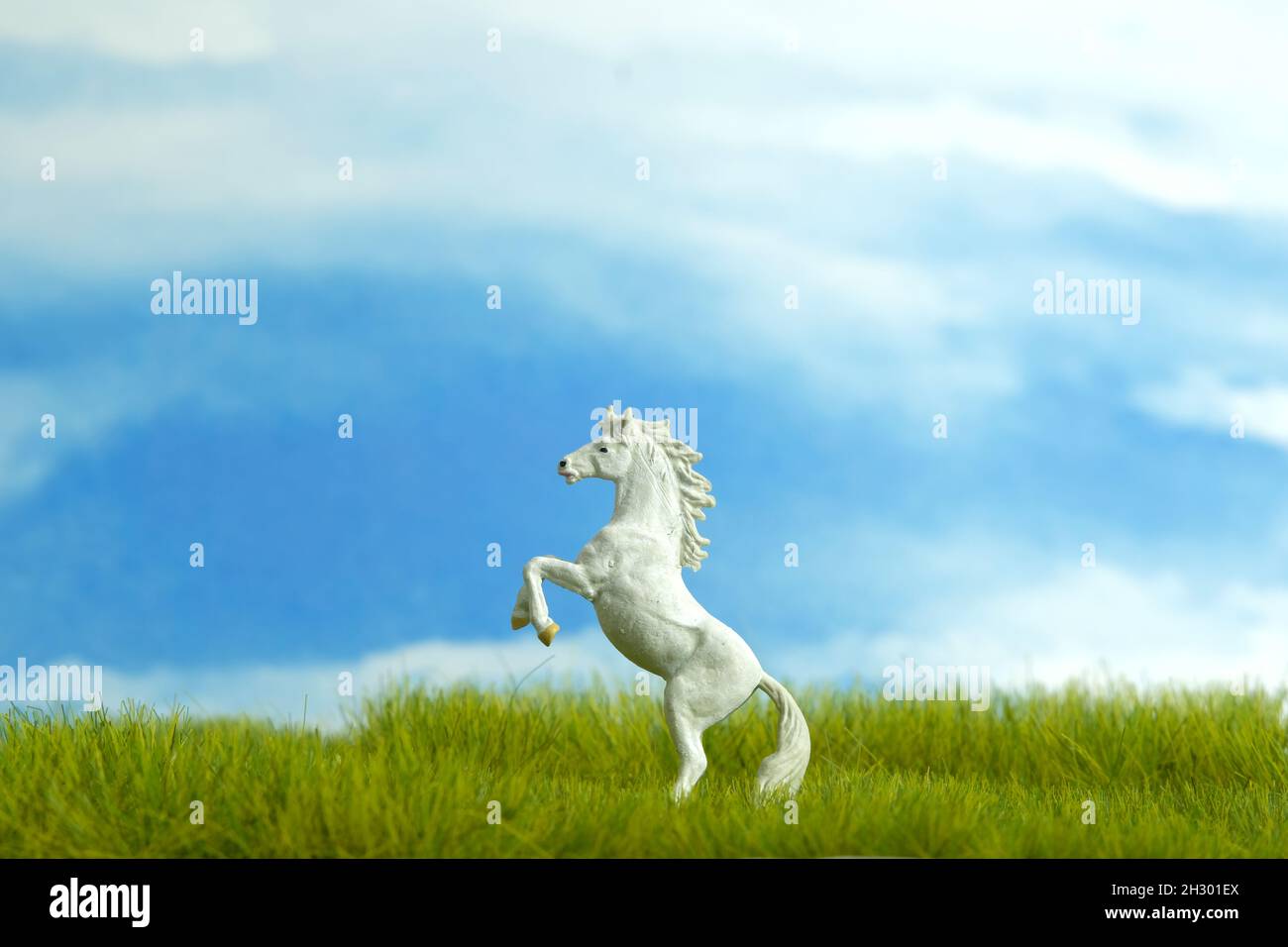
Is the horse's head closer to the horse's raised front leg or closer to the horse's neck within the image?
the horse's neck

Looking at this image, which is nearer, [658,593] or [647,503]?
[658,593]

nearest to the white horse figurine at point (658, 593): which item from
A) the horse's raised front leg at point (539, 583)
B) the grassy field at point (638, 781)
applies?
the horse's raised front leg at point (539, 583)

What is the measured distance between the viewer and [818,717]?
723 centimetres

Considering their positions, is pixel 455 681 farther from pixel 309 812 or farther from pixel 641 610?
pixel 309 812

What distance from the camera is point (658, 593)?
5031 mm

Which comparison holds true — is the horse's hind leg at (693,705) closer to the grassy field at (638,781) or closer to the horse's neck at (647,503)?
the grassy field at (638,781)

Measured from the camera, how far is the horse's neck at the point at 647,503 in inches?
205

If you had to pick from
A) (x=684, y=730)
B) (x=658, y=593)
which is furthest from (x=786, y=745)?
(x=658, y=593)

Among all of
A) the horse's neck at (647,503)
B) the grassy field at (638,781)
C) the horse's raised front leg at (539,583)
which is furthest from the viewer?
the horse's neck at (647,503)

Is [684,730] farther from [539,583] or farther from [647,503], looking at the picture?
[647,503]

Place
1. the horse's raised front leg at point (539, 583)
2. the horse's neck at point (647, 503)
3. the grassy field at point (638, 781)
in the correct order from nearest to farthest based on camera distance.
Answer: the grassy field at point (638, 781) → the horse's raised front leg at point (539, 583) → the horse's neck at point (647, 503)

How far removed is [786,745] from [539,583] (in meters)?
1.29

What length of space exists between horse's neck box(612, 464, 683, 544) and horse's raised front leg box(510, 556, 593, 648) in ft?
1.02

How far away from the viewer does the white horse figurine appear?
5.02 metres
